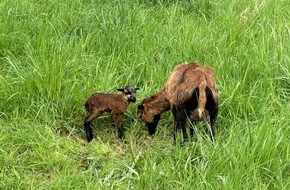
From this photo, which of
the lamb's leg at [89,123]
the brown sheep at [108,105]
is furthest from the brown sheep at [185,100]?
the lamb's leg at [89,123]

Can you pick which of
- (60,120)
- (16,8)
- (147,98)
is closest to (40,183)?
→ (60,120)

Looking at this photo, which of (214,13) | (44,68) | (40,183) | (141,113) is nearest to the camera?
(40,183)

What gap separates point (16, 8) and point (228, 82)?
2319 mm

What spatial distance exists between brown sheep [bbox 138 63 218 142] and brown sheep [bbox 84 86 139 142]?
0.13m

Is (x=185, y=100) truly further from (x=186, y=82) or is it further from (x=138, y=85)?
(x=138, y=85)

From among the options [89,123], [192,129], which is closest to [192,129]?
[192,129]

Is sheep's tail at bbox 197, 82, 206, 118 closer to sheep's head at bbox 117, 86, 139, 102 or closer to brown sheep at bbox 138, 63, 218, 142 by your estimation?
brown sheep at bbox 138, 63, 218, 142

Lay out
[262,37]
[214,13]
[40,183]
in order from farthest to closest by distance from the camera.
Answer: [214,13] → [262,37] → [40,183]

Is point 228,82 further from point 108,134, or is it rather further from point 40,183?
point 40,183

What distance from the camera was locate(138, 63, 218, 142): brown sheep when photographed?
408 centimetres

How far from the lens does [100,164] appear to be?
14.0ft

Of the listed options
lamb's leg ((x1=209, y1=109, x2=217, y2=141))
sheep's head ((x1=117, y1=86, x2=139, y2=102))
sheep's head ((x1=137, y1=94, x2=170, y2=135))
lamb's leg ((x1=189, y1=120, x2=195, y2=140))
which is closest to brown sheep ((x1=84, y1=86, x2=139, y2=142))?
sheep's head ((x1=117, y1=86, x2=139, y2=102))

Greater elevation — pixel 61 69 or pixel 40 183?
pixel 61 69

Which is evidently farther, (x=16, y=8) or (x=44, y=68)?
(x=16, y=8)
